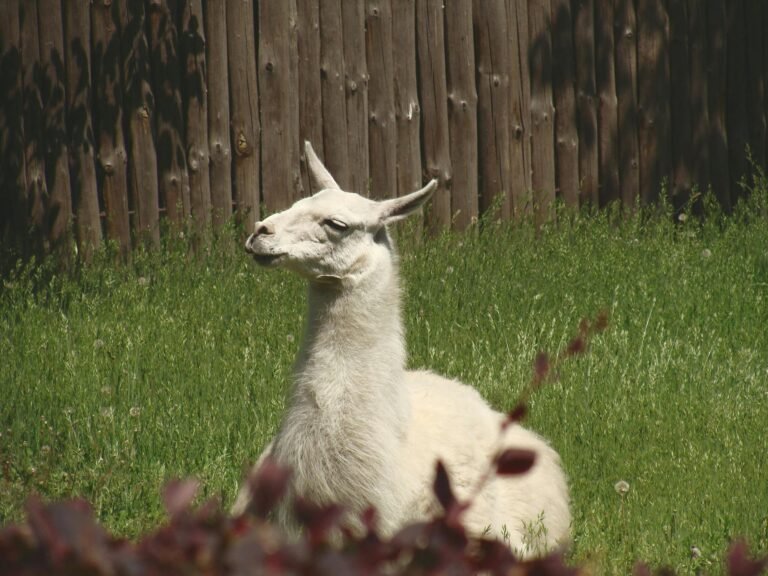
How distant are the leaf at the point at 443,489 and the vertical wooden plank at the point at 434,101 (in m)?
8.35

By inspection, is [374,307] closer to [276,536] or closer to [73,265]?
[276,536]

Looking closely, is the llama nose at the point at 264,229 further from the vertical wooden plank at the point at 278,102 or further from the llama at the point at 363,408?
the vertical wooden plank at the point at 278,102

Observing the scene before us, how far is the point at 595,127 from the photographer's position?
1128 centimetres

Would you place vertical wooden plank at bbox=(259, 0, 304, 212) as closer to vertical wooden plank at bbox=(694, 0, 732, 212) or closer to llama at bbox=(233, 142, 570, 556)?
vertical wooden plank at bbox=(694, 0, 732, 212)

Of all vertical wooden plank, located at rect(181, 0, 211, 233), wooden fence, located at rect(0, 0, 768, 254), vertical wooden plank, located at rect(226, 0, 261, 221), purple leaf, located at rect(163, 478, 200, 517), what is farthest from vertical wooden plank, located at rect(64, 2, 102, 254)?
purple leaf, located at rect(163, 478, 200, 517)

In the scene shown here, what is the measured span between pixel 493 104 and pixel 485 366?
3.65 meters

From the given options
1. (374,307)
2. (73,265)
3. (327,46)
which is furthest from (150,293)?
(374,307)

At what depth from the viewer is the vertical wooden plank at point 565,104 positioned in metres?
11.1

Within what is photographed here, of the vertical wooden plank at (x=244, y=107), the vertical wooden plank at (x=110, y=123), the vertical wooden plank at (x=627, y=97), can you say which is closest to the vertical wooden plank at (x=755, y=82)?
the vertical wooden plank at (x=627, y=97)

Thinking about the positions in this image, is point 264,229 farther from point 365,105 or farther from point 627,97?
point 627,97

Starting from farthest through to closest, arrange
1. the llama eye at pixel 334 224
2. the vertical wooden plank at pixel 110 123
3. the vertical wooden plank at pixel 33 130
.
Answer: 1. the vertical wooden plank at pixel 110 123
2. the vertical wooden plank at pixel 33 130
3. the llama eye at pixel 334 224

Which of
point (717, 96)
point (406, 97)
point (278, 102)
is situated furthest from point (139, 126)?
point (717, 96)

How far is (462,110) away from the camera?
1063 centimetres

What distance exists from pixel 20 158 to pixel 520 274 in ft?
11.7
